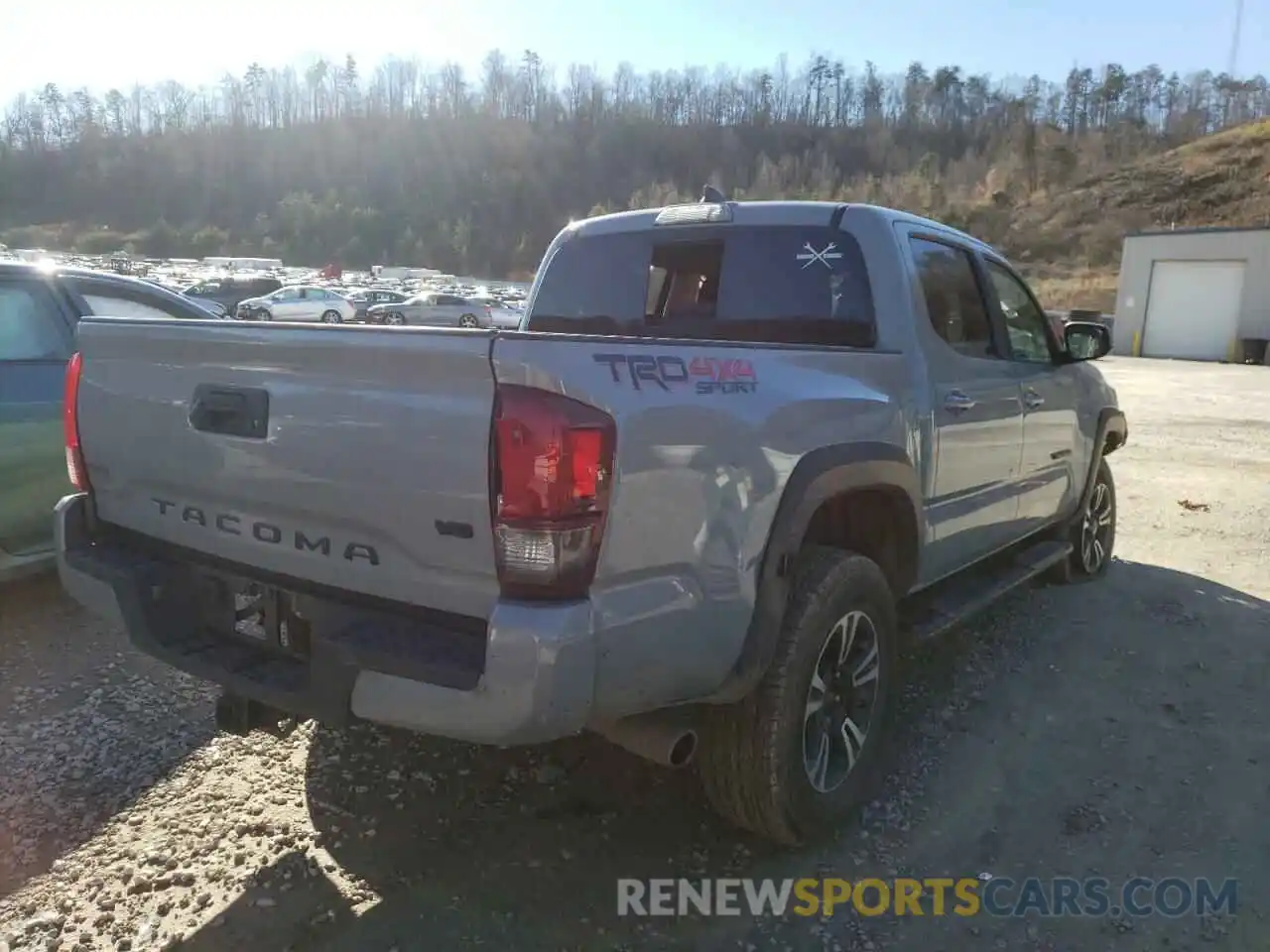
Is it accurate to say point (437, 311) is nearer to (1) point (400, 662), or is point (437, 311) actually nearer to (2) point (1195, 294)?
(2) point (1195, 294)

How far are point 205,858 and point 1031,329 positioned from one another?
4250 millimetres

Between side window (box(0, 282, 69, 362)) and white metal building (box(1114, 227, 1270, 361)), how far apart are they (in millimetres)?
36196

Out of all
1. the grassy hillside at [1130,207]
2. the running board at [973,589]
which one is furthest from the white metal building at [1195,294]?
the running board at [973,589]

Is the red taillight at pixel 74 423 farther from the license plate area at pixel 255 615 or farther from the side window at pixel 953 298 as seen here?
the side window at pixel 953 298

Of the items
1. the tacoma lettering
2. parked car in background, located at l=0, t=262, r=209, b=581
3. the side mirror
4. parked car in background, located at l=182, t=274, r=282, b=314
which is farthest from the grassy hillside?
the tacoma lettering

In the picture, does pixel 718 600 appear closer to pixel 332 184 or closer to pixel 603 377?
pixel 603 377

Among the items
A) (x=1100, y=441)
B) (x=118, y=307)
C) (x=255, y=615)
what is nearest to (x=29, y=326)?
(x=118, y=307)

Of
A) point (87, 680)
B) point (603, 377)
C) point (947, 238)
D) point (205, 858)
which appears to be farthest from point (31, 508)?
point (947, 238)

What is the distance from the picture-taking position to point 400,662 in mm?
2125

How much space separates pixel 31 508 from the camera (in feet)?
14.9

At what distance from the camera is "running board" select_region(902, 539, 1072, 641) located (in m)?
3.58

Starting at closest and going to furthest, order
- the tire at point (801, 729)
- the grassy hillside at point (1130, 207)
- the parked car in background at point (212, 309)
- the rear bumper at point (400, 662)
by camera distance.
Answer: the rear bumper at point (400, 662)
the tire at point (801, 729)
the parked car in background at point (212, 309)
the grassy hillside at point (1130, 207)

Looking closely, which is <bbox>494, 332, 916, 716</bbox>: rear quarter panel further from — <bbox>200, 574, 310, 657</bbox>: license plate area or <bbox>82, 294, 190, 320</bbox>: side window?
<bbox>82, 294, 190, 320</bbox>: side window

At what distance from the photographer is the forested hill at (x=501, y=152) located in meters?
99.1
